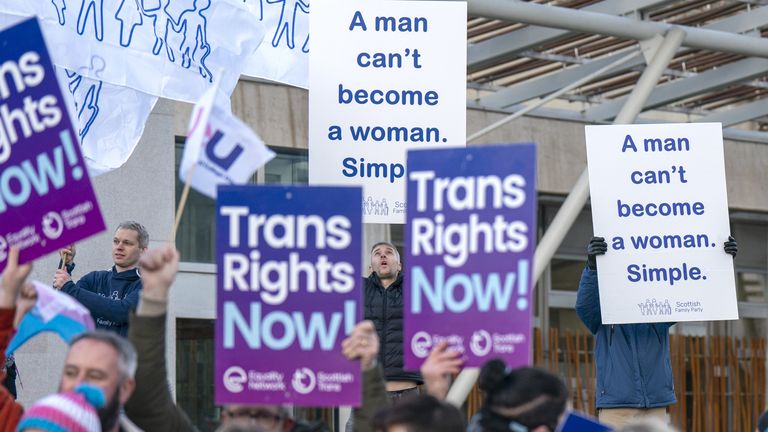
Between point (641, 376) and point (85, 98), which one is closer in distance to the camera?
point (641, 376)

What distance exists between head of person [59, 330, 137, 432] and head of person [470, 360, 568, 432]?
1.13 meters

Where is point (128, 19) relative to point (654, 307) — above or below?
above

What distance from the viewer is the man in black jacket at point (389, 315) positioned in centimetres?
919

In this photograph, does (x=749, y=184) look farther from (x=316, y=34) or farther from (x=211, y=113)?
(x=211, y=113)

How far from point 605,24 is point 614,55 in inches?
59.9

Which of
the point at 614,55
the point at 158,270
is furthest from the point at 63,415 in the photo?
the point at 614,55

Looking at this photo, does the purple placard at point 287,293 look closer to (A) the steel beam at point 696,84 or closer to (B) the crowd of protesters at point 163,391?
(B) the crowd of protesters at point 163,391

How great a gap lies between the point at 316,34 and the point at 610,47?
702 centimetres

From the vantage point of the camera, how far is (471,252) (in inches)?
227

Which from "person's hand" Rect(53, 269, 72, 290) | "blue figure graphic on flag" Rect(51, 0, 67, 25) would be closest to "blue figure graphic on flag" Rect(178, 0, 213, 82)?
"blue figure graphic on flag" Rect(51, 0, 67, 25)

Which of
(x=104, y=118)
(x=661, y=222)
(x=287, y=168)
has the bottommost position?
(x=661, y=222)

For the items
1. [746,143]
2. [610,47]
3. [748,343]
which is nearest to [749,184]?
[746,143]

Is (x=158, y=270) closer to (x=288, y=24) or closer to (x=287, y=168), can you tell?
(x=288, y=24)

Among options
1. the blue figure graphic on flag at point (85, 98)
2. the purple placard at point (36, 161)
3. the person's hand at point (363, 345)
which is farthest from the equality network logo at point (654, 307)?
the purple placard at point (36, 161)
